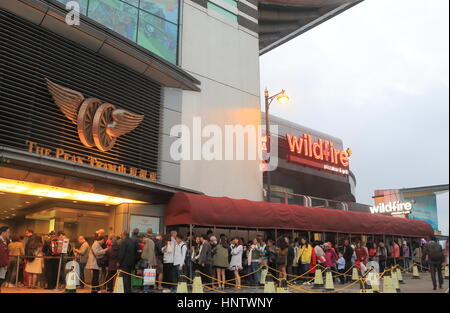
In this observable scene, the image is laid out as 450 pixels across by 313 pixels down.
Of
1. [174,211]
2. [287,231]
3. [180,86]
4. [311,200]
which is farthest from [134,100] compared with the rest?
[311,200]

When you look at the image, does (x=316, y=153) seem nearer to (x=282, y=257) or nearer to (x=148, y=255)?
(x=282, y=257)

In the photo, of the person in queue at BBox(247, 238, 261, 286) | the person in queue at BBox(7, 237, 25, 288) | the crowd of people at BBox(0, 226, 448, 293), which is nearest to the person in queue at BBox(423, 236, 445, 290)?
the crowd of people at BBox(0, 226, 448, 293)

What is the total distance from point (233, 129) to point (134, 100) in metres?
6.31

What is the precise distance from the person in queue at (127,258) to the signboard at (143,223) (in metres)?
4.17

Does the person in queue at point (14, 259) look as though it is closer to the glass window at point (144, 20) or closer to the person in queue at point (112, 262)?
the person in queue at point (112, 262)

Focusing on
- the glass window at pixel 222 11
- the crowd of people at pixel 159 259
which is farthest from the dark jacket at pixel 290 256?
the glass window at pixel 222 11

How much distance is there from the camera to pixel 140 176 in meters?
17.6

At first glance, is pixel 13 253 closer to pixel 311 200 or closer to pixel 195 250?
pixel 195 250

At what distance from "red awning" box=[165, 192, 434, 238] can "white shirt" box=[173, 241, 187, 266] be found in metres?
1.99

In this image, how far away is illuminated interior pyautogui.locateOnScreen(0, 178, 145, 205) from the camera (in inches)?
578

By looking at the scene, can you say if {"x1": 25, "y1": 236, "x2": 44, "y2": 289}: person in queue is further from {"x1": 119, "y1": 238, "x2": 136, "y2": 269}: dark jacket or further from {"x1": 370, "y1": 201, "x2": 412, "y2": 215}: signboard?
{"x1": 370, "y1": 201, "x2": 412, "y2": 215}: signboard

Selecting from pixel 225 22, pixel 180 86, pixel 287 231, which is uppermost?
pixel 225 22

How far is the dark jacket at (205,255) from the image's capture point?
15212 mm

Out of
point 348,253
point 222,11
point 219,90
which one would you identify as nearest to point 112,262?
point 348,253
